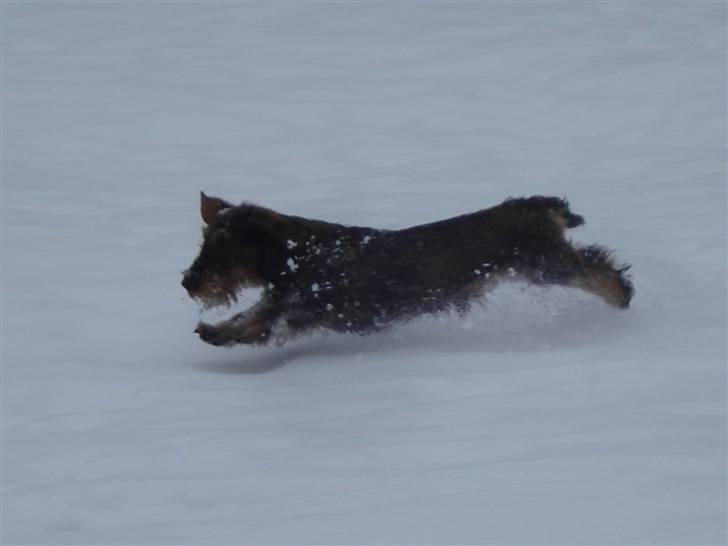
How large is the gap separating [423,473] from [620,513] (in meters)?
0.98

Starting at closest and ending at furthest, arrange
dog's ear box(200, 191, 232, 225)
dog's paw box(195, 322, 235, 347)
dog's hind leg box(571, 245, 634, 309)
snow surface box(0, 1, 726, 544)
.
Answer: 1. snow surface box(0, 1, 726, 544)
2. dog's paw box(195, 322, 235, 347)
3. dog's hind leg box(571, 245, 634, 309)
4. dog's ear box(200, 191, 232, 225)

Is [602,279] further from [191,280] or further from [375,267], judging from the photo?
[191,280]

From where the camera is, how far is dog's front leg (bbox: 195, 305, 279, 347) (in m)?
7.60

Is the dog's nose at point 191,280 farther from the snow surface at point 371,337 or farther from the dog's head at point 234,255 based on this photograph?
the snow surface at point 371,337

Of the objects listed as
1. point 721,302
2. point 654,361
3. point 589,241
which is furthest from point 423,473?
point 589,241

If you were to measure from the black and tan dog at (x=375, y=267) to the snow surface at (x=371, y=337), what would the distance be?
201 mm

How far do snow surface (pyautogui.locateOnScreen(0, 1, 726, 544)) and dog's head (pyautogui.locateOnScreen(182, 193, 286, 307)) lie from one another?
0.44 m

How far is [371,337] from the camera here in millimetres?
7891

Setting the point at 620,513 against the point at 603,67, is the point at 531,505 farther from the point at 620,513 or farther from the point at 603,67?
the point at 603,67

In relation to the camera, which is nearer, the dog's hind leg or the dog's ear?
the dog's hind leg

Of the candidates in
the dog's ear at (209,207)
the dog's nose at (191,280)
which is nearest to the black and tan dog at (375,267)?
the dog's nose at (191,280)

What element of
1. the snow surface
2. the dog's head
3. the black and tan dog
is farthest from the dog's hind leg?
the dog's head

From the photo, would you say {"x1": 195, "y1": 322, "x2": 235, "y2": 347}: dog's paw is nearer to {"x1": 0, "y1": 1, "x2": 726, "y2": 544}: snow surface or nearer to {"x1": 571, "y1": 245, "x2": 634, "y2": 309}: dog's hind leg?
{"x1": 0, "y1": 1, "x2": 726, "y2": 544}: snow surface

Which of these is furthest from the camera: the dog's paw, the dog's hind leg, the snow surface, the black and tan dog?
the dog's hind leg
